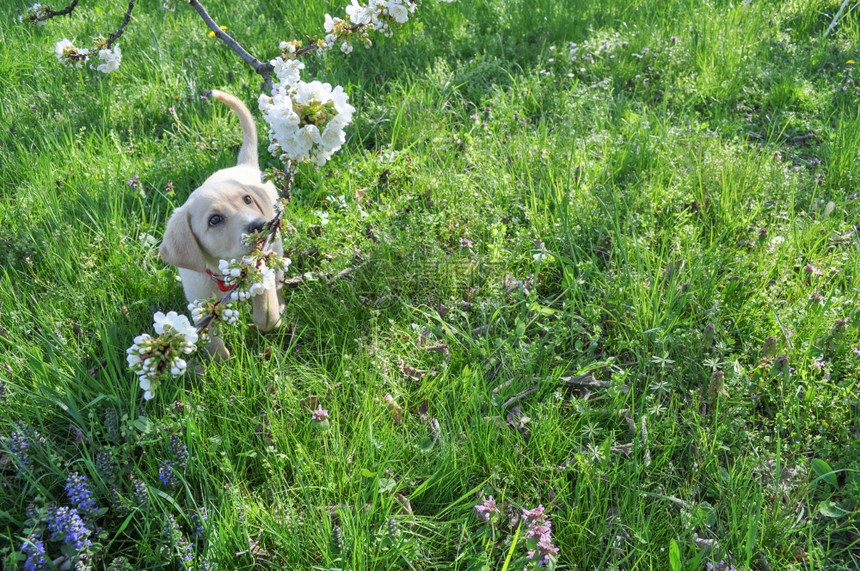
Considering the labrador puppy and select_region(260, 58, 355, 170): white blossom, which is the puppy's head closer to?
the labrador puppy

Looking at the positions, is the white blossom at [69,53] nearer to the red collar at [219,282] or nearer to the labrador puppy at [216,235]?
the labrador puppy at [216,235]

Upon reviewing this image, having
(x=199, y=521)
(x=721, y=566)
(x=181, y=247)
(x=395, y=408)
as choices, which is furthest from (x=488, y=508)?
(x=181, y=247)

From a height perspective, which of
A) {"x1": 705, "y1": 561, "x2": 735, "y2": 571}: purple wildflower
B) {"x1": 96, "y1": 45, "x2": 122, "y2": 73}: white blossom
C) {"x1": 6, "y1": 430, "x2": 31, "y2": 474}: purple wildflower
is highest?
{"x1": 96, "y1": 45, "x2": 122, "y2": 73}: white blossom

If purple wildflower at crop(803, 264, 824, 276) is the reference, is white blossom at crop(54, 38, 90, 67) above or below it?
above

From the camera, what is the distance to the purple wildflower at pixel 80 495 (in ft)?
6.45

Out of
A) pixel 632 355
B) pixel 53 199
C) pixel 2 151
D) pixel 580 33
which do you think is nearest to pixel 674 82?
pixel 580 33

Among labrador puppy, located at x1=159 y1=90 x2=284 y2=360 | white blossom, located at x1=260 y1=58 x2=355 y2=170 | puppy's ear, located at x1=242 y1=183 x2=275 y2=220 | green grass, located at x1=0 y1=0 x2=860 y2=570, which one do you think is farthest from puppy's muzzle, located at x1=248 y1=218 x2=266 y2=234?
white blossom, located at x1=260 y1=58 x2=355 y2=170

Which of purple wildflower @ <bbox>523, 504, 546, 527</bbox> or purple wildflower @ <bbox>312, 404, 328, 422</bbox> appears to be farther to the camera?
purple wildflower @ <bbox>312, 404, 328, 422</bbox>

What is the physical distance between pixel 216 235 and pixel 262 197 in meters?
0.33

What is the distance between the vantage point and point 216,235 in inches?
98.6

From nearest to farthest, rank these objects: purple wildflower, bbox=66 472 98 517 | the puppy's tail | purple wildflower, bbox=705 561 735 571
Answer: purple wildflower, bbox=705 561 735 571 → purple wildflower, bbox=66 472 98 517 → the puppy's tail

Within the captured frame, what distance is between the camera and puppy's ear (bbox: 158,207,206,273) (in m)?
2.44

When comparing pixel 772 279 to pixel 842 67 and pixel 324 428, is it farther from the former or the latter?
Answer: pixel 842 67

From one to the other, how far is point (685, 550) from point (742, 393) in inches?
25.5
